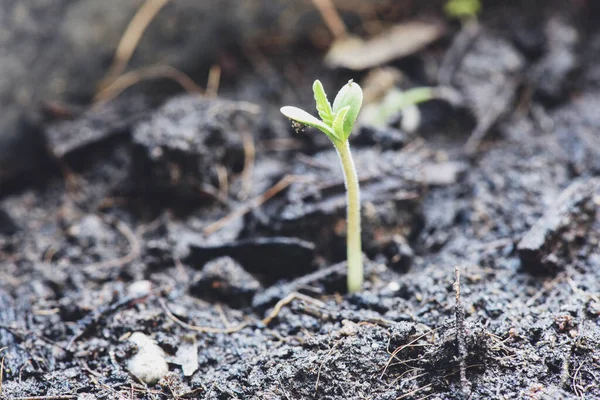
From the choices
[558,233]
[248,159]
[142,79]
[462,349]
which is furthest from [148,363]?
[142,79]

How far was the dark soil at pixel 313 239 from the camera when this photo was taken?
4.02 feet

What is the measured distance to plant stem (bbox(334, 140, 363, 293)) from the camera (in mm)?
1288

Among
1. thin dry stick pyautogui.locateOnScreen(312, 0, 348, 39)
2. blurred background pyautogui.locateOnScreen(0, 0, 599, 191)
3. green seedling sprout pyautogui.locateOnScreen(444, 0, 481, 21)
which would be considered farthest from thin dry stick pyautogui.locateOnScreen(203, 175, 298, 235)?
green seedling sprout pyautogui.locateOnScreen(444, 0, 481, 21)

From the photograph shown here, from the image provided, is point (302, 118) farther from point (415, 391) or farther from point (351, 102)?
point (415, 391)

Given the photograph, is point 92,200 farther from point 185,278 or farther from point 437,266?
point 437,266

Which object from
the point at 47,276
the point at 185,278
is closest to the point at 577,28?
the point at 185,278

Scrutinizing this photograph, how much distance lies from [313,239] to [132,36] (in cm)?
115

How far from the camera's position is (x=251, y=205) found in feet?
5.96

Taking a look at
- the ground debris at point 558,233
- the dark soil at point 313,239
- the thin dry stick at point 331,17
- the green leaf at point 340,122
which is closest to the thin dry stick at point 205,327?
the dark soil at point 313,239

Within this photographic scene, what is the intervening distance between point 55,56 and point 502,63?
175cm

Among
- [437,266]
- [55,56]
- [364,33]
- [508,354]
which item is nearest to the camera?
[508,354]

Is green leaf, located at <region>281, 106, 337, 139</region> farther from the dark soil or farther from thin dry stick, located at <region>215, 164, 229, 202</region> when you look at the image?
thin dry stick, located at <region>215, 164, 229, 202</region>

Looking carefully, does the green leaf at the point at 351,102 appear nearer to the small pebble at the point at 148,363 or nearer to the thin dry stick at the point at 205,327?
the thin dry stick at the point at 205,327

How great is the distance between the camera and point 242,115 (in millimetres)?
2105
